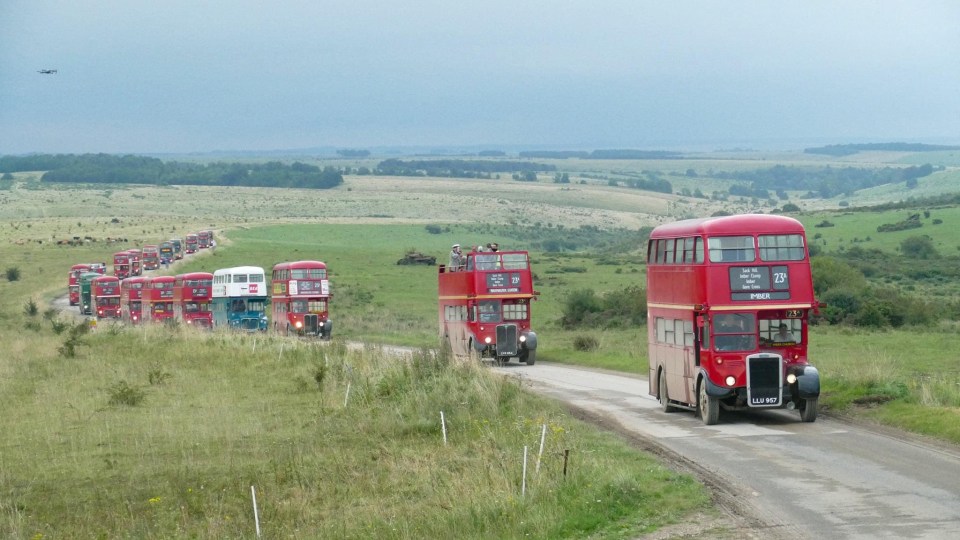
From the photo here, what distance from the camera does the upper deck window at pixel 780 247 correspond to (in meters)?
26.6

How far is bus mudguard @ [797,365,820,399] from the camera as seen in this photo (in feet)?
84.8

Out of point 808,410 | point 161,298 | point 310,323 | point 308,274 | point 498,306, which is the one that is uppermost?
point 808,410

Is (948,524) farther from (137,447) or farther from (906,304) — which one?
(906,304)

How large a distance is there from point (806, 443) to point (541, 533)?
26.8ft

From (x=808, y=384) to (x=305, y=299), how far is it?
148 feet

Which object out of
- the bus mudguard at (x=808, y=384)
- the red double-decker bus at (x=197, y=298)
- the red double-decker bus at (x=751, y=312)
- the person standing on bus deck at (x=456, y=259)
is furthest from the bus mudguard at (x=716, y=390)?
the red double-decker bus at (x=197, y=298)

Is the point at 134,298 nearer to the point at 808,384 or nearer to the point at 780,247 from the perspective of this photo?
the point at 780,247

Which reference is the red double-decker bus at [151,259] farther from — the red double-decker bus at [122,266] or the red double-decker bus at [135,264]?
the red double-decker bus at [122,266]

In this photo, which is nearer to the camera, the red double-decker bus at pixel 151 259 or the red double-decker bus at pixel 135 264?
the red double-decker bus at pixel 135 264

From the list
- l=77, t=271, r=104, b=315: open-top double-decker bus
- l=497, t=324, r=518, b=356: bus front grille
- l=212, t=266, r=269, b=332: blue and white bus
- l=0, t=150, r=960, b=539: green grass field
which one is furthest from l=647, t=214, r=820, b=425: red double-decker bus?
l=77, t=271, r=104, b=315: open-top double-decker bus

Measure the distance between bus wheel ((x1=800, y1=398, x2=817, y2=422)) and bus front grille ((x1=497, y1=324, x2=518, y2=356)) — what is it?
22.4m

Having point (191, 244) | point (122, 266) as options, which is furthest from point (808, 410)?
point (191, 244)

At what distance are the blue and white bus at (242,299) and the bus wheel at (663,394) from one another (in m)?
45.0

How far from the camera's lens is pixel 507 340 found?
160ft
